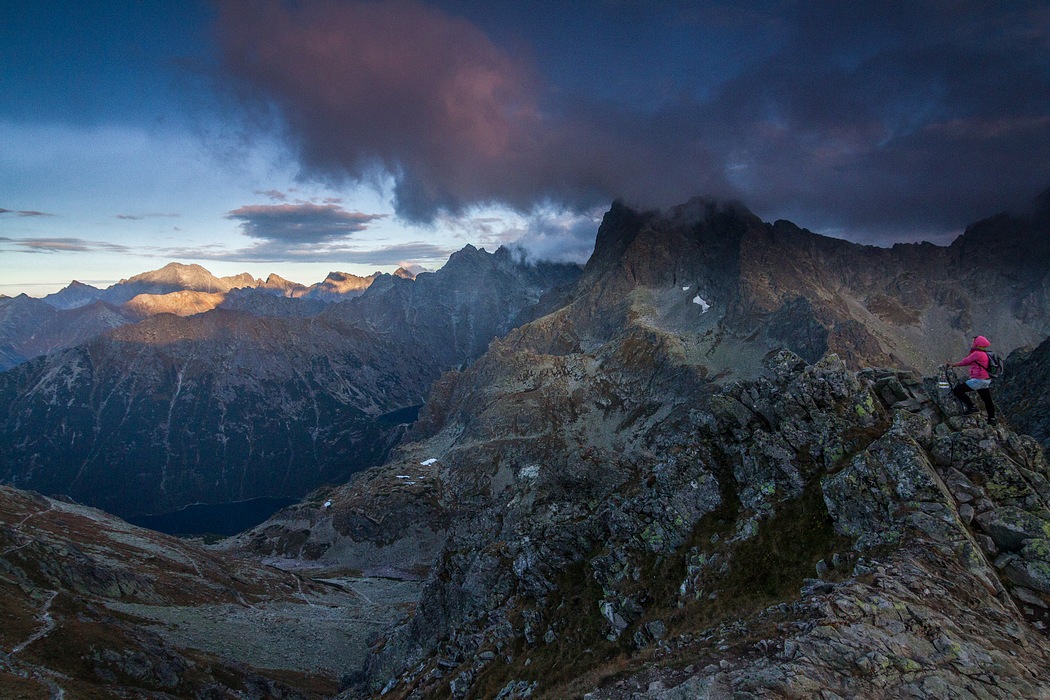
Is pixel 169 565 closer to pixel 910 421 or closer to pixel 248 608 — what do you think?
pixel 248 608

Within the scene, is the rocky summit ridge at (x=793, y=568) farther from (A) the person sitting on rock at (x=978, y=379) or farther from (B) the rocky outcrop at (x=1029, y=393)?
(B) the rocky outcrop at (x=1029, y=393)

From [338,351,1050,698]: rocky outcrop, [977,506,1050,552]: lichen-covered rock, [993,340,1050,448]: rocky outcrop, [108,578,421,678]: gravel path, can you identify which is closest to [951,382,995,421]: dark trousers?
[338,351,1050,698]: rocky outcrop

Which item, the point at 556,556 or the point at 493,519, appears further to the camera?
the point at 493,519

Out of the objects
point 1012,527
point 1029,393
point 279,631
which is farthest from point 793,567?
point 1029,393

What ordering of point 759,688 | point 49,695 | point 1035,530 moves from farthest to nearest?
point 49,695
point 1035,530
point 759,688

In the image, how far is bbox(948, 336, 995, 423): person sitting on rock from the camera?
29.2 meters

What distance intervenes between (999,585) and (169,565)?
144735 mm

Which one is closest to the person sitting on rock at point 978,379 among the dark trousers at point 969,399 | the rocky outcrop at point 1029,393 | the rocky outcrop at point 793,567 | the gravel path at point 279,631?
the dark trousers at point 969,399

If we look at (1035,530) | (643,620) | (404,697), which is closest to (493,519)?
(404,697)

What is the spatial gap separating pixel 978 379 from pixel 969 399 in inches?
87.7

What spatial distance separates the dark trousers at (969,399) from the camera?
3053cm

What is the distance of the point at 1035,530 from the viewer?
76.6ft

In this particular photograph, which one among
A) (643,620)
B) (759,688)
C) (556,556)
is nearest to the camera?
(759,688)

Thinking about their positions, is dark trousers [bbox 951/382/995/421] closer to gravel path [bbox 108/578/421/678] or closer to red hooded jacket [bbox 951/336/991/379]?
red hooded jacket [bbox 951/336/991/379]
